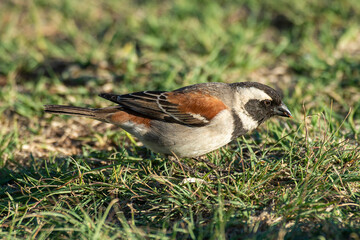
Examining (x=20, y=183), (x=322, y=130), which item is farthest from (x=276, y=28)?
Answer: (x=20, y=183)

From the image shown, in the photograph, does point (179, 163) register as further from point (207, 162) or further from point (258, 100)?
point (258, 100)

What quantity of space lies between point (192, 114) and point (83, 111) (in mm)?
1325

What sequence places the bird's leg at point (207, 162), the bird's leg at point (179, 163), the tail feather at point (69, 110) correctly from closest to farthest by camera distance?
the bird's leg at point (179, 163) < the bird's leg at point (207, 162) < the tail feather at point (69, 110)

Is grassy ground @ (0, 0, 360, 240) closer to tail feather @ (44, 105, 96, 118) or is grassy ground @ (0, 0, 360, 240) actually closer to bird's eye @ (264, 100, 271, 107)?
bird's eye @ (264, 100, 271, 107)

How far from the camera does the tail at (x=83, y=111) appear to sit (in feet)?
17.2

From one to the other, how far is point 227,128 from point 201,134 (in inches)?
11.7

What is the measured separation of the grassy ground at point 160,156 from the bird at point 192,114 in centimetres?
30

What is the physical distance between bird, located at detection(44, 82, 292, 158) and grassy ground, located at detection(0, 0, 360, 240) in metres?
0.30

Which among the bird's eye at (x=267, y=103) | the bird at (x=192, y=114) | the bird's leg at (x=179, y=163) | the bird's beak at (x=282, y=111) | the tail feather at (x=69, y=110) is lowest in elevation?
the bird's leg at (x=179, y=163)

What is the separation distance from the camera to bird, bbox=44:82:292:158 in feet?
16.1

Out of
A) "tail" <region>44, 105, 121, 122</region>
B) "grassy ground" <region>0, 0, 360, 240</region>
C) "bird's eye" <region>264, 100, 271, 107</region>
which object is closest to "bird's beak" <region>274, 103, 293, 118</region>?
"bird's eye" <region>264, 100, 271, 107</region>

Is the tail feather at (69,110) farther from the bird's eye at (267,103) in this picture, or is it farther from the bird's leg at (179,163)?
the bird's eye at (267,103)

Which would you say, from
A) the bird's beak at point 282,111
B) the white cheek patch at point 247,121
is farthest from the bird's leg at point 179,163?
the bird's beak at point 282,111

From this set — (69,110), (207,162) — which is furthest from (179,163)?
(69,110)
